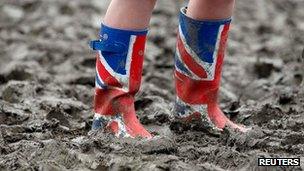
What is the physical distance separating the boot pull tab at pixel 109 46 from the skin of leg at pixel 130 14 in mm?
79

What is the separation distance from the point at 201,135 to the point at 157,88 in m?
1.67

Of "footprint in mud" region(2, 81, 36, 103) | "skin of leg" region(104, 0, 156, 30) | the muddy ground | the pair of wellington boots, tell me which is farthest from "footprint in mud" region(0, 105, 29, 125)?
"skin of leg" region(104, 0, 156, 30)

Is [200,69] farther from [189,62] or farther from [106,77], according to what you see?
[106,77]

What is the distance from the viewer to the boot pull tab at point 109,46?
355cm

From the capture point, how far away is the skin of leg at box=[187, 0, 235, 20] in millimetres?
3732

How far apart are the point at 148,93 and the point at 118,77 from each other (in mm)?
1550

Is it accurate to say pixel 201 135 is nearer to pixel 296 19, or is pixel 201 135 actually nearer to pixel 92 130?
pixel 92 130

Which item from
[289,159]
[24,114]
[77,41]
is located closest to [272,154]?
[289,159]

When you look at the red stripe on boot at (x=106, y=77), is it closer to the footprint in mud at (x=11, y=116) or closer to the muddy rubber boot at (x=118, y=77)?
the muddy rubber boot at (x=118, y=77)

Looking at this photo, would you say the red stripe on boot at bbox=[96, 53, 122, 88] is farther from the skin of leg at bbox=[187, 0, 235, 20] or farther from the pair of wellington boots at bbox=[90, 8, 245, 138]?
the skin of leg at bbox=[187, 0, 235, 20]

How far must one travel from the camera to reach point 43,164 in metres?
3.18

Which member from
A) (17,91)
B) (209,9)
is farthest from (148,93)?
(209,9)

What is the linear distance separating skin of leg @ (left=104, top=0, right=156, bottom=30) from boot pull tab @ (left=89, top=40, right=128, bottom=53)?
0.08 meters

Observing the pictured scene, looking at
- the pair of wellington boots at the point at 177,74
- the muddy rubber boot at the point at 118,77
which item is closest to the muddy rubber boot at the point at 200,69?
the pair of wellington boots at the point at 177,74
